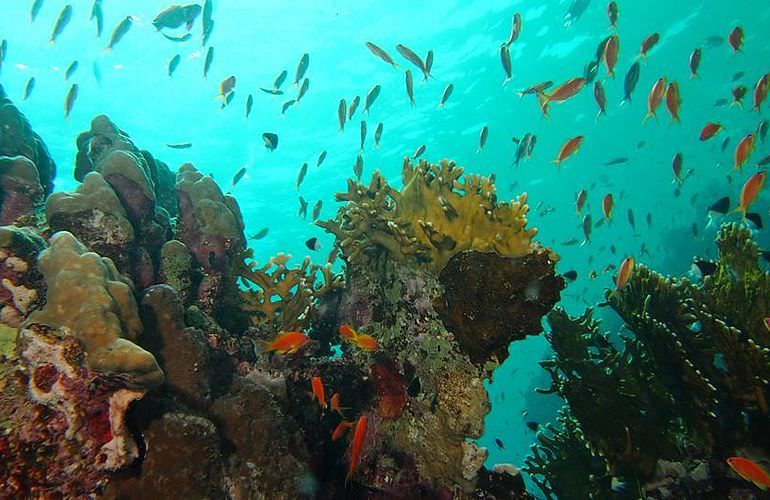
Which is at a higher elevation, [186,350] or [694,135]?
[694,135]

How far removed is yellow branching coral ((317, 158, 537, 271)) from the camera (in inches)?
155

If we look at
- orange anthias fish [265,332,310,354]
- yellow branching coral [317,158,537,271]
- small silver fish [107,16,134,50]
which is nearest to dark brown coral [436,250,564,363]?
yellow branching coral [317,158,537,271]

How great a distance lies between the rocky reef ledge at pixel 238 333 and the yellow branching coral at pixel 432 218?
2 cm

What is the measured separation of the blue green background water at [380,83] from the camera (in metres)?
22.1

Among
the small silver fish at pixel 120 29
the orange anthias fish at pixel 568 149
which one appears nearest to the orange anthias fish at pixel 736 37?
the orange anthias fish at pixel 568 149

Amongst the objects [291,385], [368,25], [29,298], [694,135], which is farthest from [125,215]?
[694,135]

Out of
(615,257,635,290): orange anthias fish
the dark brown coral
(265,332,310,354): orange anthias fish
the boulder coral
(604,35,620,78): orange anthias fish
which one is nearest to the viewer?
the boulder coral

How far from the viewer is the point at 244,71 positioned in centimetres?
2628

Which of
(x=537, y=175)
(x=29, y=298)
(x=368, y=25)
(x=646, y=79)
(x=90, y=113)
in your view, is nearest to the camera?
(x=29, y=298)

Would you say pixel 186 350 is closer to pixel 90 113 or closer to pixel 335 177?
pixel 90 113

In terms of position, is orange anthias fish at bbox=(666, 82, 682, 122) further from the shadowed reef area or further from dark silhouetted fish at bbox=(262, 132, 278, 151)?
dark silhouetted fish at bbox=(262, 132, 278, 151)

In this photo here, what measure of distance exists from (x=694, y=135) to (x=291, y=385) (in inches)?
2093

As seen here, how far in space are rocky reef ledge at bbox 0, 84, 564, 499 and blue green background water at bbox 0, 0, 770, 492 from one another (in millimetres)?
12913

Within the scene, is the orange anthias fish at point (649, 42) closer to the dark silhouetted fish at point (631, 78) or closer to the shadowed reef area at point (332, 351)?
the dark silhouetted fish at point (631, 78)
